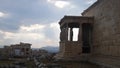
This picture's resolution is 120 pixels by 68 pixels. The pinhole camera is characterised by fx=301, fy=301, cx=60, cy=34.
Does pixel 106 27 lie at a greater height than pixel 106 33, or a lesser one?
greater

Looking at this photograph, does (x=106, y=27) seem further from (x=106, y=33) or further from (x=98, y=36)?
(x=98, y=36)

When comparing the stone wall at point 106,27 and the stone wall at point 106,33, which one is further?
the stone wall at point 106,27

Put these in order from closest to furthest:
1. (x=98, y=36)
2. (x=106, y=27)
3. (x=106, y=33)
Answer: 1. (x=106, y=33)
2. (x=106, y=27)
3. (x=98, y=36)

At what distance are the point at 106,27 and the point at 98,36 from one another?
2.92 m

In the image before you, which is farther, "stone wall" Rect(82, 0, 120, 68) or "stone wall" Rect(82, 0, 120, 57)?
"stone wall" Rect(82, 0, 120, 57)

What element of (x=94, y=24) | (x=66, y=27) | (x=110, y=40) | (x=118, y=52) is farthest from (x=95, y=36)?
(x=118, y=52)

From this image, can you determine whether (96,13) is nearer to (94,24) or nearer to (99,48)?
(94,24)

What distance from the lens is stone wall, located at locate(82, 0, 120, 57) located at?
69.5 feet

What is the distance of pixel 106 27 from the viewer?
23750 mm

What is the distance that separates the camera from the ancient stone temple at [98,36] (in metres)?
21.4

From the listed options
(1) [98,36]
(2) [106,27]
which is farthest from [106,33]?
(1) [98,36]

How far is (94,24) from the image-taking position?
28562 millimetres

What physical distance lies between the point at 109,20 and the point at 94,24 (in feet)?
18.4

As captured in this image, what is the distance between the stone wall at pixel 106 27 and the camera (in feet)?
69.5
